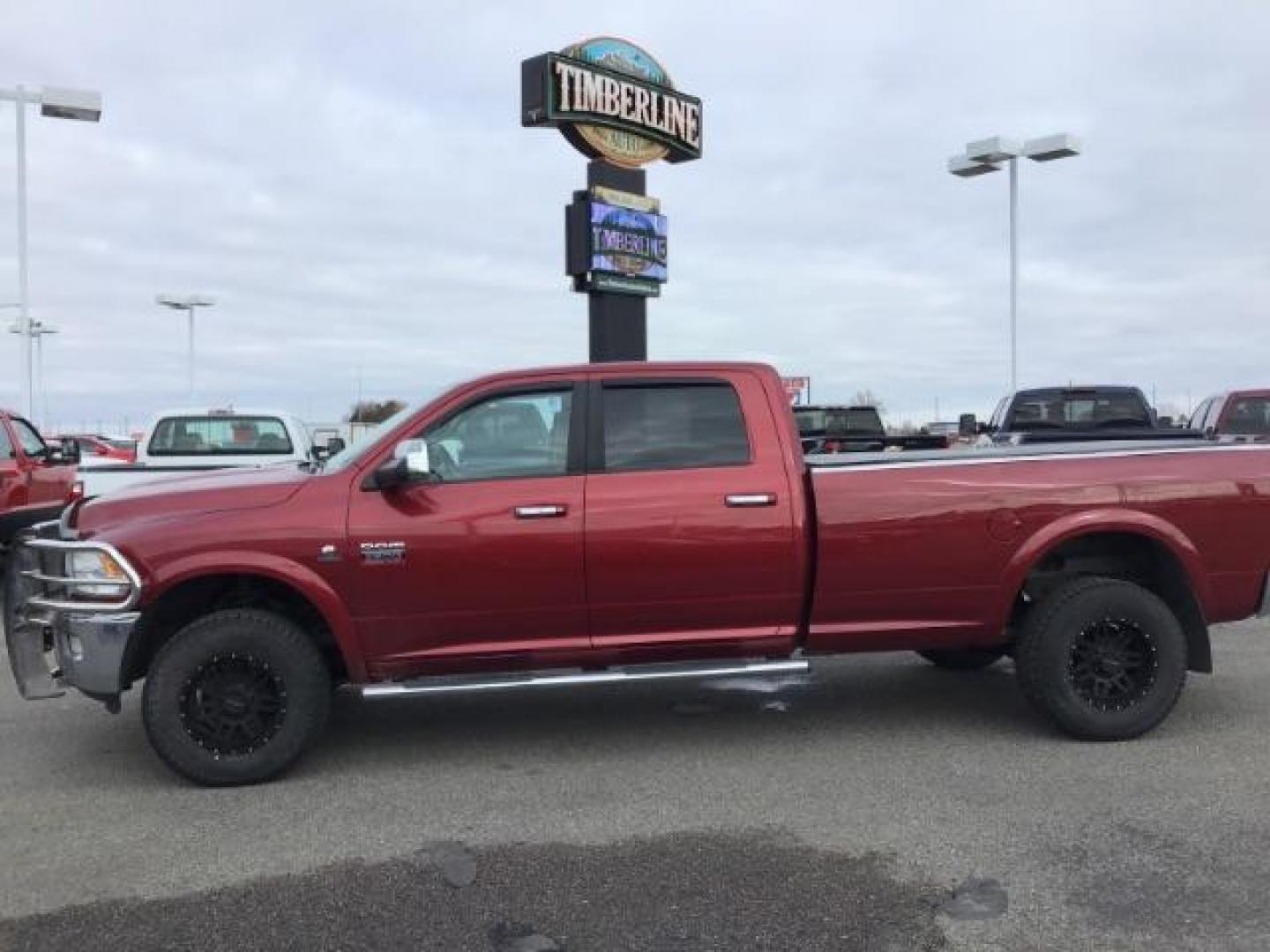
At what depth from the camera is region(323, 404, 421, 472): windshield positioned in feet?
18.4

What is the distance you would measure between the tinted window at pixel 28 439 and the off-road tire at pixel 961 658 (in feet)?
30.4

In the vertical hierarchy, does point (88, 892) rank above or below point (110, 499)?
below

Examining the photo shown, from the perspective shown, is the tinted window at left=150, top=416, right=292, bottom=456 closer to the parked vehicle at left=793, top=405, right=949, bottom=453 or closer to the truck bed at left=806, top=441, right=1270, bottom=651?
the parked vehicle at left=793, top=405, right=949, bottom=453

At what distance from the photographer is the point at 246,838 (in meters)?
4.66

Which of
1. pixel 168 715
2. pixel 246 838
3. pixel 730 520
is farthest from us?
pixel 730 520

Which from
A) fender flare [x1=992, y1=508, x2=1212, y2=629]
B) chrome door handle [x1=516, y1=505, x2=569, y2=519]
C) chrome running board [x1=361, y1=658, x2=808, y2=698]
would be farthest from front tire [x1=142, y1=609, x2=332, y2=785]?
fender flare [x1=992, y1=508, x2=1212, y2=629]

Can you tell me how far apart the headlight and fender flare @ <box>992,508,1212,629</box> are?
13.8 ft

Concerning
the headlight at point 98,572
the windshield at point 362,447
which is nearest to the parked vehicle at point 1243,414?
the windshield at point 362,447

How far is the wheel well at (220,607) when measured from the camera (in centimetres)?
538

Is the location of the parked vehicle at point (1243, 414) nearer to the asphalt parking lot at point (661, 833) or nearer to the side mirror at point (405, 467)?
the asphalt parking lot at point (661, 833)

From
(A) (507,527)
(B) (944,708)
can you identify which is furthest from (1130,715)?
(A) (507,527)

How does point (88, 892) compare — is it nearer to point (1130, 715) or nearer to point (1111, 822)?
point (1111, 822)

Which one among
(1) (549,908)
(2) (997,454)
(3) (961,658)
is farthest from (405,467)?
(3) (961,658)

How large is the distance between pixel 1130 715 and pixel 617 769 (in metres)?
2.60
